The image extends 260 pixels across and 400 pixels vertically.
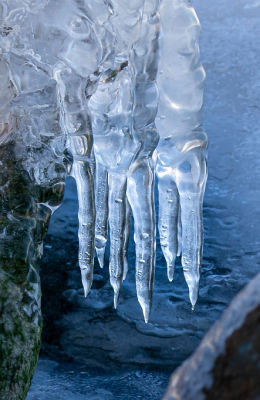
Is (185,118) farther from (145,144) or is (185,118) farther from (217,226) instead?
(217,226)

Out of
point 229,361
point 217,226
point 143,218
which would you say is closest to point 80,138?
point 143,218

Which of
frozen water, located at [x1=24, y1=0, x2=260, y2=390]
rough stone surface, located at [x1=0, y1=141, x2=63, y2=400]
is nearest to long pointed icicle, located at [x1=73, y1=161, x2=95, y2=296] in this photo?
rough stone surface, located at [x1=0, y1=141, x2=63, y2=400]

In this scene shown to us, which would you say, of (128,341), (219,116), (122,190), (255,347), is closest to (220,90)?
(219,116)

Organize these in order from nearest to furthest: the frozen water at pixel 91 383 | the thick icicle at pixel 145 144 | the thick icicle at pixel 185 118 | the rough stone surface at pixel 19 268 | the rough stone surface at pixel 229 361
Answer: the rough stone surface at pixel 229 361 → the rough stone surface at pixel 19 268 → the thick icicle at pixel 145 144 → the thick icicle at pixel 185 118 → the frozen water at pixel 91 383

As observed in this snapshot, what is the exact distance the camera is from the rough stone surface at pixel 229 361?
15.1 inches

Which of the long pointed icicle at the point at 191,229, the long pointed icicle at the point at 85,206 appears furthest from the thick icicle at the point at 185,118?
the long pointed icicle at the point at 85,206

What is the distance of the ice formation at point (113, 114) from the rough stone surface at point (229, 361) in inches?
34.1

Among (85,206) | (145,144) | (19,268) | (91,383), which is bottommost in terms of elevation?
(91,383)

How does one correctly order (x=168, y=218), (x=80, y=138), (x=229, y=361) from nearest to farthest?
1. (x=229, y=361)
2. (x=80, y=138)
3. (x=168, y=218)

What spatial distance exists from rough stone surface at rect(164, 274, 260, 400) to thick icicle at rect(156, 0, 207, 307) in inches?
39.8

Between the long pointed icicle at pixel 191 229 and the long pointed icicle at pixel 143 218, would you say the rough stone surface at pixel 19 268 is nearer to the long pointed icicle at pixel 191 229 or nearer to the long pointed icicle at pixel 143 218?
the long pointed icicle at pixel 143 218

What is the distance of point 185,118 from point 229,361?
113cm

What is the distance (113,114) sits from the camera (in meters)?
1.34

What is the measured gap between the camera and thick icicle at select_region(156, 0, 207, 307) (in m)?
1.42
